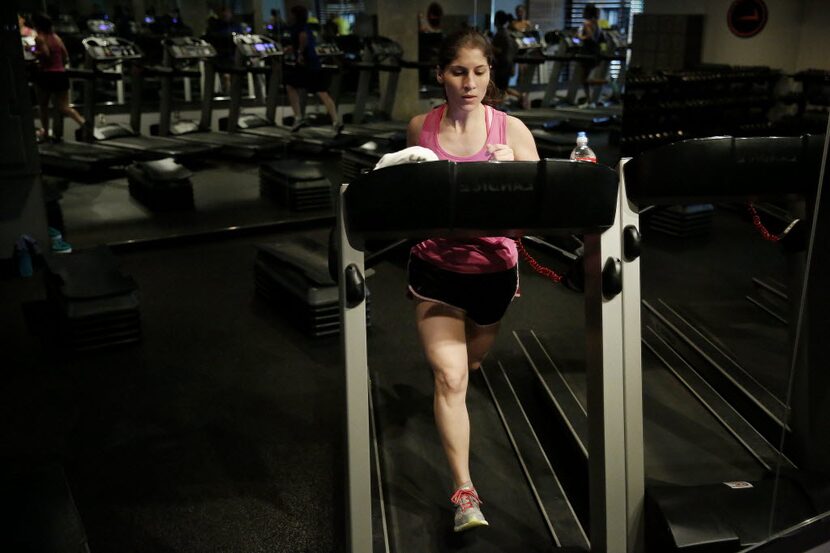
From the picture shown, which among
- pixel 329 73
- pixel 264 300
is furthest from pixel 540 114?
pixel 264 300

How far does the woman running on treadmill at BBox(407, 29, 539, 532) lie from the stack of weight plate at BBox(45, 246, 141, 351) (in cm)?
198

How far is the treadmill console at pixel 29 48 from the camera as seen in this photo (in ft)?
17.9

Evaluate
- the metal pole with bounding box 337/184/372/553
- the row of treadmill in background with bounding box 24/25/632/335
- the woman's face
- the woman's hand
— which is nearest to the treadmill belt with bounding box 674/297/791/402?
the woman's hand

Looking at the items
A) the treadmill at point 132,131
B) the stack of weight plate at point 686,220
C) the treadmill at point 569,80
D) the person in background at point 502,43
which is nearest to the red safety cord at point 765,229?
the stack of weight plate at point 686,220

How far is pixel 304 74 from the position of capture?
721cm

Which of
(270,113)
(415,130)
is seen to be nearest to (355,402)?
(415,130)

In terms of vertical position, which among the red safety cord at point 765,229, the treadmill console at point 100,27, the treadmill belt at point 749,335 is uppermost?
the treadmill console at point 100,27

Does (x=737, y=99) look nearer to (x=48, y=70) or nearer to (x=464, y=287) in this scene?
(x=464, y=287)

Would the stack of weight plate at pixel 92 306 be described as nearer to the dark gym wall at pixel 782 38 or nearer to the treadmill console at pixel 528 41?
the dark gym wall at pixel 782 38

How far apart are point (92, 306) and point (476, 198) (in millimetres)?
2522

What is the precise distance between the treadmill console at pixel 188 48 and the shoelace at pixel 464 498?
514 cm

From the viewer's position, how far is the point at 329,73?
735 centimetres

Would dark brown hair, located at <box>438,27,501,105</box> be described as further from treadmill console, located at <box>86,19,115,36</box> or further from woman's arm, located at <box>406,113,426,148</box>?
treadmill console, located at <box>86,19,115,36</box>

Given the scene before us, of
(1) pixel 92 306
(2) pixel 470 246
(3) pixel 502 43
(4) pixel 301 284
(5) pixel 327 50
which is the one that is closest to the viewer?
(2) pixel 470 246
